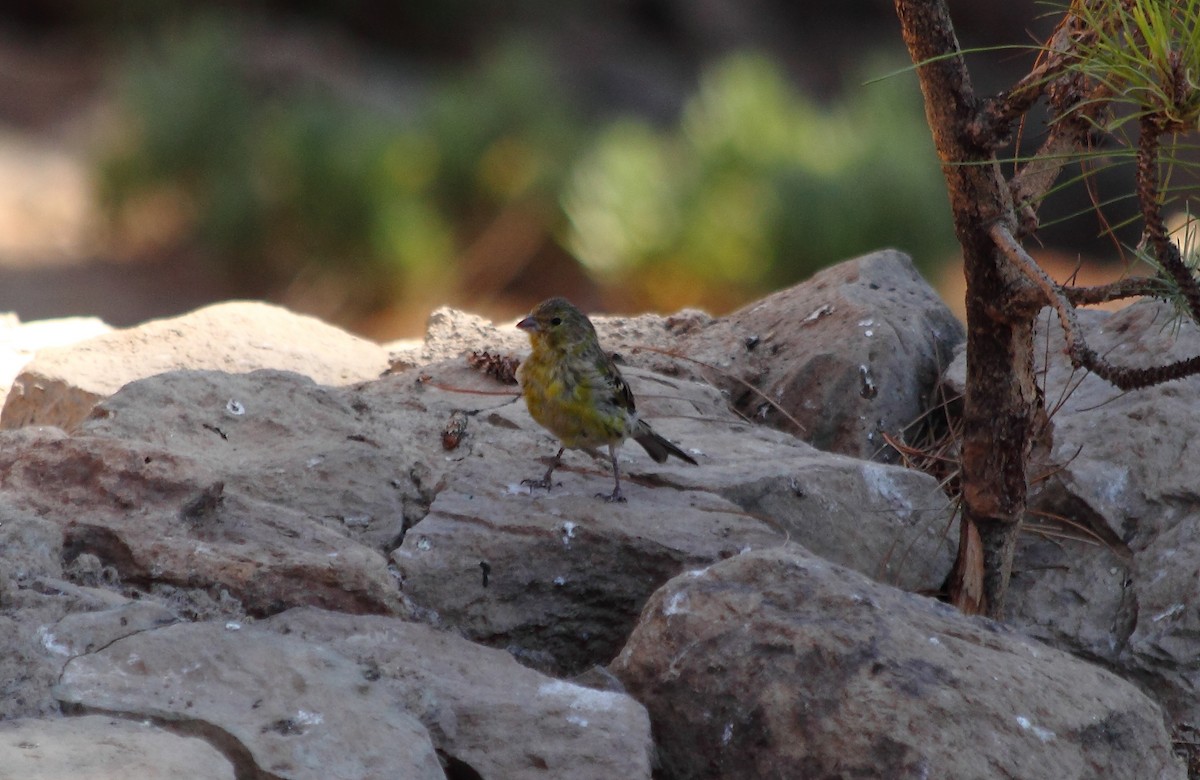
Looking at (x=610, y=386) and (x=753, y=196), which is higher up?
(x=753, y=196)

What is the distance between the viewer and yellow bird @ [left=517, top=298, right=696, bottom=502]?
3805 millimetres

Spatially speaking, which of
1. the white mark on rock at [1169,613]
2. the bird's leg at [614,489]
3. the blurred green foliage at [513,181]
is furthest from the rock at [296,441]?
the blurred green foliage at [513,181]

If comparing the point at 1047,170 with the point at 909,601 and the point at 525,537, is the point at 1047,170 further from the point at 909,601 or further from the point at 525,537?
the point at 525,537

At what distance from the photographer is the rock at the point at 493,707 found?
2.50m

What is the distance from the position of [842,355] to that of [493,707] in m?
2.22

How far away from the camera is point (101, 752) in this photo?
85.3 inches

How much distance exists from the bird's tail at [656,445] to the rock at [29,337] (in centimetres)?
204

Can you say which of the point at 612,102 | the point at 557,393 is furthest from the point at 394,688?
the point at 612,102

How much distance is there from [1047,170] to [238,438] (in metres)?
2.14

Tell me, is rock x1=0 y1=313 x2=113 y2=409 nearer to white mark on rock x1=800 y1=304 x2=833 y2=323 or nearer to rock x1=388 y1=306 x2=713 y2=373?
rock x1=388 y1=306 x2=713 y2=373

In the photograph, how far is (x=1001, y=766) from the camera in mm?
2561

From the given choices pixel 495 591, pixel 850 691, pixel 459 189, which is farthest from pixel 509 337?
pixel 459 189

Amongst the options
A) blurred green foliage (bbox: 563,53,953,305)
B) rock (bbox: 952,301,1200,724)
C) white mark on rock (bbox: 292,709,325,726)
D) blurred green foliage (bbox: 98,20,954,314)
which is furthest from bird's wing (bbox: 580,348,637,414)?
blurred green foliage (bbox: 563,53,953,305)

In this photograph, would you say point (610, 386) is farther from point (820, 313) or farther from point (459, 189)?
point (459, 189)
